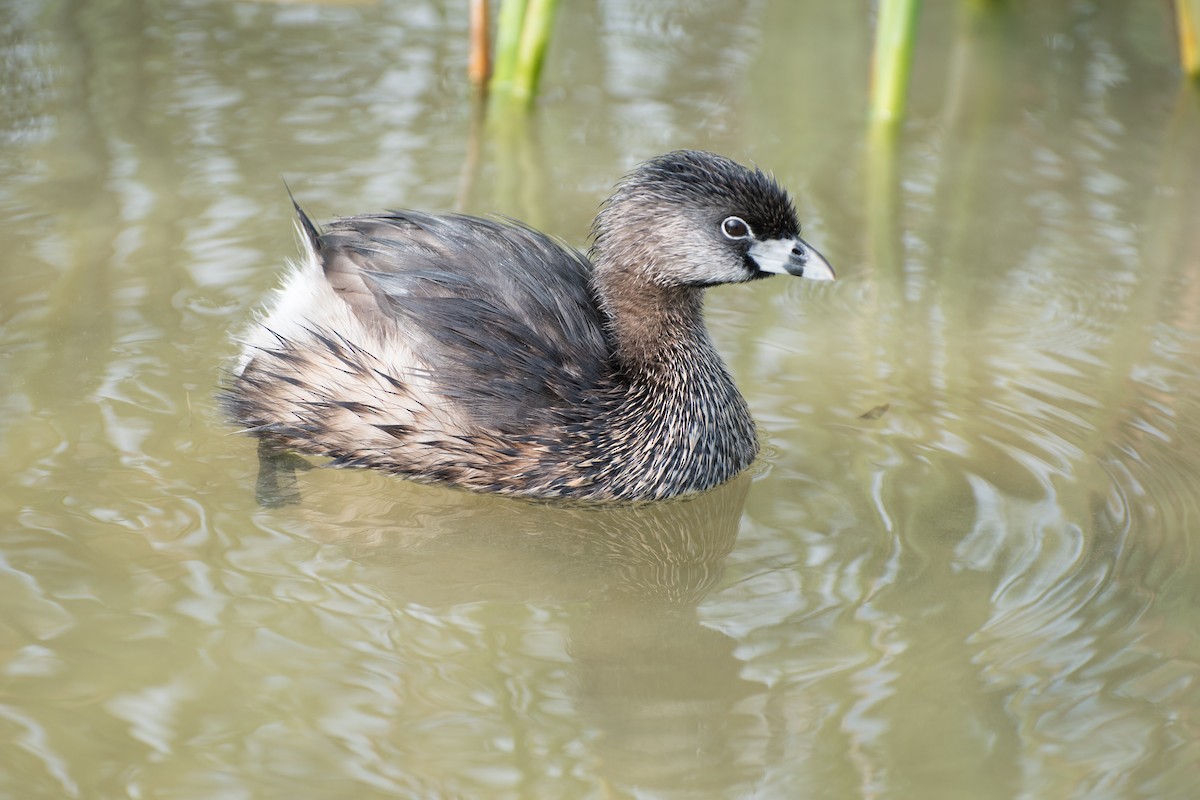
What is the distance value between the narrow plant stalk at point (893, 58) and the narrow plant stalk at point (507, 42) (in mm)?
1648

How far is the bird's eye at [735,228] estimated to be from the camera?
408 cm

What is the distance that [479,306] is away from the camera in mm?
3914

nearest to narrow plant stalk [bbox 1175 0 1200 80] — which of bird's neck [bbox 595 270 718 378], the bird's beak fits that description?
the bird's beak

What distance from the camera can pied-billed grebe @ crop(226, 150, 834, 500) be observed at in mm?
3908

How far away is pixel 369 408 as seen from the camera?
396cm

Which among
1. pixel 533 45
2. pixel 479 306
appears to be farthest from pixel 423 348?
pixel 533 45

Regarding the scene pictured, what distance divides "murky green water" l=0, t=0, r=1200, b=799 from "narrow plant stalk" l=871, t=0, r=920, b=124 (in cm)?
19

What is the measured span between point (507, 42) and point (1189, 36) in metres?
3.61

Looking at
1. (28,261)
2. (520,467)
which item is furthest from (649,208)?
(28,261)

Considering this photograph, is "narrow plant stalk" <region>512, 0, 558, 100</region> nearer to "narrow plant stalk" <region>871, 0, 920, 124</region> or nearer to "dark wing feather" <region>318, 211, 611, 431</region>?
"narrow plant stalk" <region>871, 0, 920, 124</region>

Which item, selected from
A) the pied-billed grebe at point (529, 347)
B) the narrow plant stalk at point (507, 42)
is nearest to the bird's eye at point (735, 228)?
the pied-billed grebe at point (529, 347)

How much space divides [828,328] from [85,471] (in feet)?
8.27

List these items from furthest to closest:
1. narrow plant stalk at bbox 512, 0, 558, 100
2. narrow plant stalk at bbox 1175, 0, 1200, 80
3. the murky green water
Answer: narrow plant stalk at bbox 1175, 0, 1200, 80 < narrow plant stalk at bbox 512, 0, 558, 100 < the murky green water

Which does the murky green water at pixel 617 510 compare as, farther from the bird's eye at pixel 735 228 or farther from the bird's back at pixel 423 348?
the bird's eye at pixel 735 228
